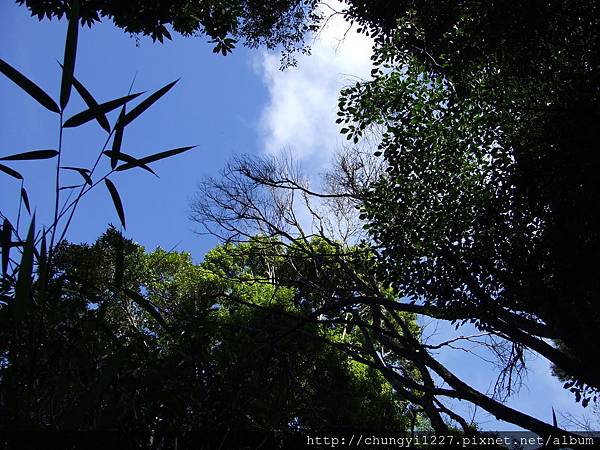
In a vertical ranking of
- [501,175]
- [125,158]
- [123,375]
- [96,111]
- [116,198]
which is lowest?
[123,375]

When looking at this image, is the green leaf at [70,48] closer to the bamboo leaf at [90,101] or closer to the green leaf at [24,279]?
the bamboo leaf at [90,101]

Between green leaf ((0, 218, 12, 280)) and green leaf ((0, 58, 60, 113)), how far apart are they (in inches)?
25.1

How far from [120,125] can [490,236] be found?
13.8ft

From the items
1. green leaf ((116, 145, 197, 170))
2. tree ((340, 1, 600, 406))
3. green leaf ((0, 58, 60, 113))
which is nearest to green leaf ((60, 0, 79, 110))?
green leaf ((0, 58, 60, 113))

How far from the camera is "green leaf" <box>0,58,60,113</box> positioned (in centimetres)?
192

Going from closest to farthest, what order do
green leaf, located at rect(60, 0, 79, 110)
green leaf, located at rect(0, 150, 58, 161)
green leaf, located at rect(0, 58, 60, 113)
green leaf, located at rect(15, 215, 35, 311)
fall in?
green leaf, located at rect(15, 215, 35, 311) < green leaf, located at rect(60, 0, 79, 110) < green leaf, located at rect(0, 58, 60, 113) < green leaf, located at rect(0, 150, 58, 161)

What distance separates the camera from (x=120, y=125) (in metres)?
2.20

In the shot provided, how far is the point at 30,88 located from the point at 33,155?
1.04 ft

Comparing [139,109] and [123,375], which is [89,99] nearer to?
[139,109]

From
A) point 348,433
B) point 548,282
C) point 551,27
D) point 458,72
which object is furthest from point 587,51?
point 348,433

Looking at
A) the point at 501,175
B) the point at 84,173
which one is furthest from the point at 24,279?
the point at 501,175

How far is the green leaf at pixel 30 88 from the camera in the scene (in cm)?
192

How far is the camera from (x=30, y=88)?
6.63ft

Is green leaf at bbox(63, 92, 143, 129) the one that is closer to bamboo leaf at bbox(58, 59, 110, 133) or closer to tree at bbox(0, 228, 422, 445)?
bamboo leaf at bbox(58, 59, 110, 133)
